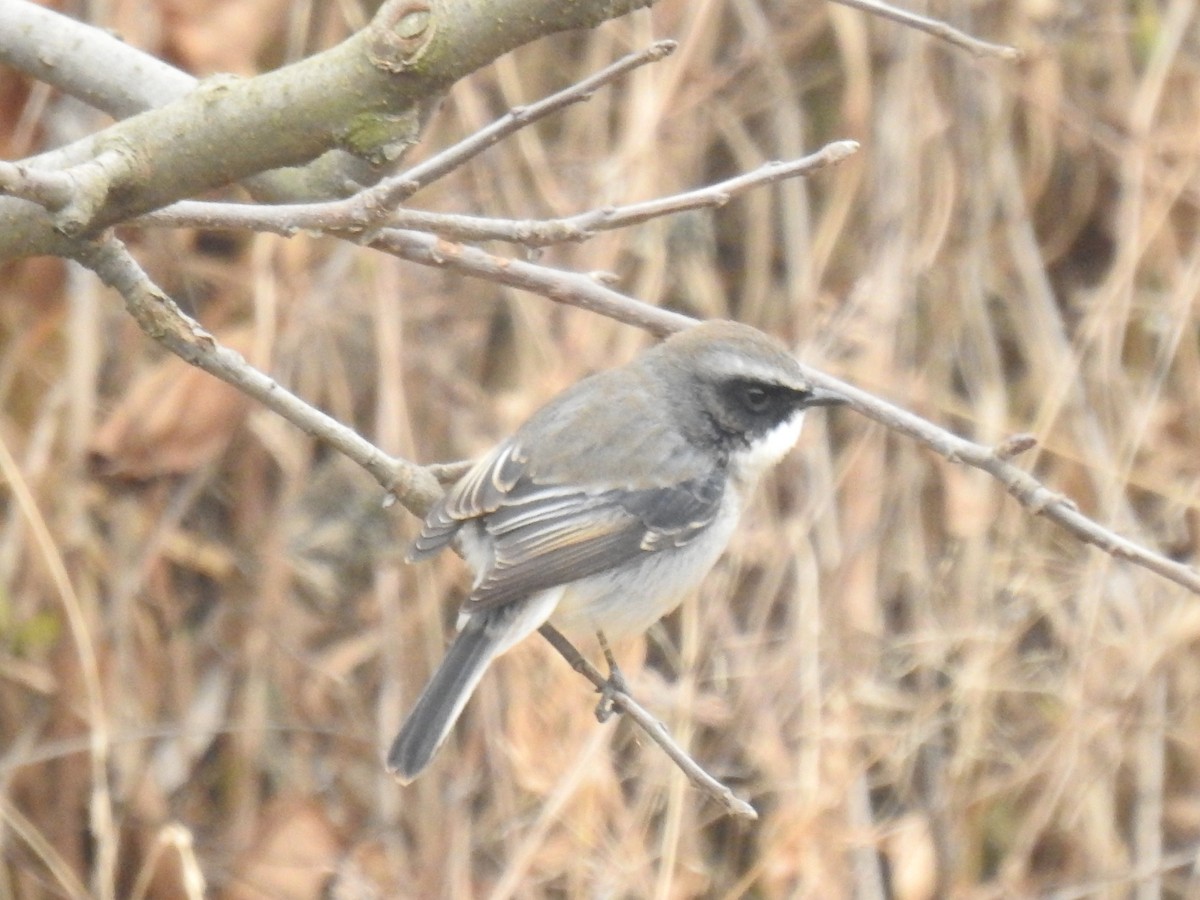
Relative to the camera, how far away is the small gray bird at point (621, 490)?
3.30 m

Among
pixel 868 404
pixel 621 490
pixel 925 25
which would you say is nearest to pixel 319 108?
pixel 925 25

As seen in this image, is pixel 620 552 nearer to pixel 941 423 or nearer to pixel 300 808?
pixel 300 808

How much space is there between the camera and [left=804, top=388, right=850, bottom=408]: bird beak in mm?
3299

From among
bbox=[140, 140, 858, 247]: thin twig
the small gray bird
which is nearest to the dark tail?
the small gray bird

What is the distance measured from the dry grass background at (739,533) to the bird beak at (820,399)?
3.44 ft

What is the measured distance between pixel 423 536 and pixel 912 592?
7.75ft

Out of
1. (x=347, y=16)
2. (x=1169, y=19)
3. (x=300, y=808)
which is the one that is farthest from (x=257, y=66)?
(x=1169, y=19)

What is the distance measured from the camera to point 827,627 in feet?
16.0

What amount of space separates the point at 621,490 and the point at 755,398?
15.1 inches

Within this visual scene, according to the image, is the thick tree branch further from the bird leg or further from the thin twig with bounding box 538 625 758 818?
the bird leg

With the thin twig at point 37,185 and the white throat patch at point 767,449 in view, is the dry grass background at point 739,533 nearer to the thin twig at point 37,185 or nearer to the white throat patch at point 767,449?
the white throat patch at point 767,449

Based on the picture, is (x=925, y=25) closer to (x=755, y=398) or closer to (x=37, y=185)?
(x=37, y=185)

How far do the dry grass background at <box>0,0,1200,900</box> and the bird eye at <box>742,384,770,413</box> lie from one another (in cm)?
86

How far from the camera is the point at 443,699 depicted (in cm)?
308
